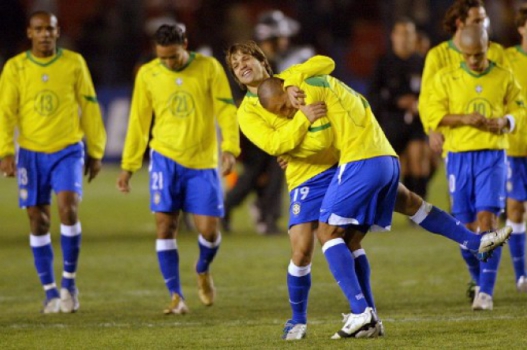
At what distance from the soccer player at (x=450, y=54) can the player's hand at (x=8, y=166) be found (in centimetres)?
307

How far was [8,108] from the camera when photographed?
10.1m

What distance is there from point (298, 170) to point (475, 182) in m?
1.86

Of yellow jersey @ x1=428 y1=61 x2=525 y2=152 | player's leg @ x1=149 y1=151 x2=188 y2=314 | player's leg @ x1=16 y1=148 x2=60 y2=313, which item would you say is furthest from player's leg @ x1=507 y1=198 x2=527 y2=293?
player's leg @ x1=16 y1=148 x2=60 y2=313

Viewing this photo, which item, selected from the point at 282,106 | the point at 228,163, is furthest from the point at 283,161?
the point at 228,163

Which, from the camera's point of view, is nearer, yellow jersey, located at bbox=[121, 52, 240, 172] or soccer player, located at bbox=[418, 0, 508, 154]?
soccer player, located at bbox=[418, 0, 508, 154]

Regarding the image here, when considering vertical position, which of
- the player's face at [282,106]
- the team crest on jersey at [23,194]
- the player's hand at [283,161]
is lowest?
the team crest on jersey at [23,194]

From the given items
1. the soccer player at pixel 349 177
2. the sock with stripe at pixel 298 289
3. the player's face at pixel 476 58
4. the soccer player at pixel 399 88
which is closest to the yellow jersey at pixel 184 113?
the player's face at pixel 476 58

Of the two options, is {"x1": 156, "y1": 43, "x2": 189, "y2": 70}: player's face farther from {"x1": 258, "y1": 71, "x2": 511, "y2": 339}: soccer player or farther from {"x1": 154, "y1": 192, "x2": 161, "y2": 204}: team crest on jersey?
{"x1": 258, "y1": 71, "x2": 511, "y2": 339}: soccer player

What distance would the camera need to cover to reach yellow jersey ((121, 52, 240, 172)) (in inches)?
390

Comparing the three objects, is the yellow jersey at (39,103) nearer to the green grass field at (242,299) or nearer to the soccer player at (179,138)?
the soccer player at (179,138)

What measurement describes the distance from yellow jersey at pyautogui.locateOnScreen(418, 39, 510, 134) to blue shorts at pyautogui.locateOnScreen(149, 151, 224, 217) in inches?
65.6

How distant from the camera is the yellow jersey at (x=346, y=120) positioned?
7.77 meters

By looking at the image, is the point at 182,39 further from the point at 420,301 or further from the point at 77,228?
the point at 420,301

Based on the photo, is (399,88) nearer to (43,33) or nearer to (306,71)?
(43,33)
